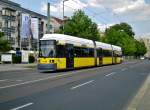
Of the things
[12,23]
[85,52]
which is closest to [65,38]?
[85,52]

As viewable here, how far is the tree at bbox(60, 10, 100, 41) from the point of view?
7406 centimetres

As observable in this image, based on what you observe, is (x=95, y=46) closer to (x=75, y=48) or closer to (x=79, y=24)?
(x=75, y=48)

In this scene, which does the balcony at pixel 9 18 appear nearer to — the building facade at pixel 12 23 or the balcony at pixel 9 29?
the building facade at pixel 12 23

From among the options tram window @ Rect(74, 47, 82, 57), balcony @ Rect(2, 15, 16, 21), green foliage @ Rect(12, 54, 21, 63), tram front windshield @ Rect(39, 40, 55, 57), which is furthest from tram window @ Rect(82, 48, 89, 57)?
balcony @ Rect(2, 15, 16, 21)

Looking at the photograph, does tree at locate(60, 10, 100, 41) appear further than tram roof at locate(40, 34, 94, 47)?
Yes

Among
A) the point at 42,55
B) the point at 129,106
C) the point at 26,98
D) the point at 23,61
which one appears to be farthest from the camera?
the point at 23,61

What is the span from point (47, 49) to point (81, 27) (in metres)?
41.0

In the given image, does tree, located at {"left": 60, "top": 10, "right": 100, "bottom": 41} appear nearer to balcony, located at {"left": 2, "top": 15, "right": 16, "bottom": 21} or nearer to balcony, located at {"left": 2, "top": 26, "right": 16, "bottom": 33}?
balcony, located at {"left": 2, "top": 15, "right": 16, "bottom": 21}

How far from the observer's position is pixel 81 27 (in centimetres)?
7481

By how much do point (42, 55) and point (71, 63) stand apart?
4259mm

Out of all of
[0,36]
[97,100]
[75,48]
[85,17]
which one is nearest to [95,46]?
[75,48]

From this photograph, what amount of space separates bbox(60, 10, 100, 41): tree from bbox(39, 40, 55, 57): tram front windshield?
3814 cm

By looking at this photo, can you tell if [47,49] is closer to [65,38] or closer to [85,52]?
[65,38]

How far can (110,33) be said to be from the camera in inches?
5103
